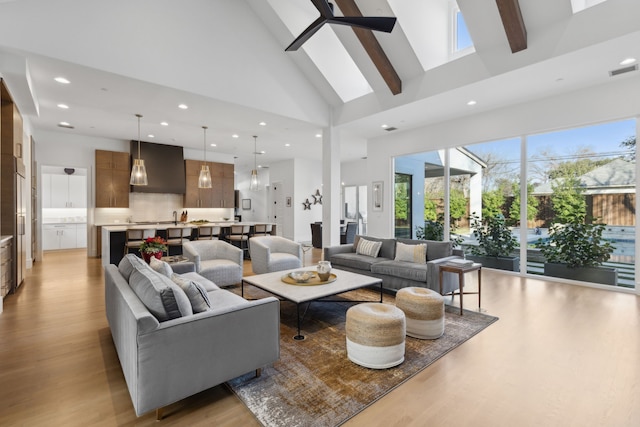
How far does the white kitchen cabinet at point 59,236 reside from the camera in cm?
887

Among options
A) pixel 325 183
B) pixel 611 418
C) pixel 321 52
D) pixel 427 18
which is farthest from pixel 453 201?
pixel 611 418

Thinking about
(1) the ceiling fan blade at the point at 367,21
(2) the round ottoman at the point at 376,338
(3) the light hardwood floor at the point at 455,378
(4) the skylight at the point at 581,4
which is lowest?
(3) the light hardwood floor at the point at 455,378

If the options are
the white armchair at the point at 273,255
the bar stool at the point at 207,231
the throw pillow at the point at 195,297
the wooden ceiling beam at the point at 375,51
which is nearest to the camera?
the throw pillow at the point at 195,297

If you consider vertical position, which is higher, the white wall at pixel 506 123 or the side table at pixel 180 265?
the white wall at pixel 506 123

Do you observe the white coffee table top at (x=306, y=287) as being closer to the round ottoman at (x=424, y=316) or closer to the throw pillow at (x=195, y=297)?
the round ottoman at (x=424, y=316)

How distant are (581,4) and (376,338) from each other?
4.66 m

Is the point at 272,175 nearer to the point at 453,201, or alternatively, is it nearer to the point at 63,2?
the point at 453,201

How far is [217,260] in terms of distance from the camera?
5.04 meters

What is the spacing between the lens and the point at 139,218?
8789 millimetres

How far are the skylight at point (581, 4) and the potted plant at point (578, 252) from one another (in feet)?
10.3

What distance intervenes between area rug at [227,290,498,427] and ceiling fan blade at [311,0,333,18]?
10.5 ft

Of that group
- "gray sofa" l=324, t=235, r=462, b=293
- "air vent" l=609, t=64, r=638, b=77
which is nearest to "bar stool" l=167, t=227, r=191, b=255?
"gray sofa" l=324, t=235, r=462, b=293

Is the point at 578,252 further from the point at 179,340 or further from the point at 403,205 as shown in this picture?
the point at 179,340

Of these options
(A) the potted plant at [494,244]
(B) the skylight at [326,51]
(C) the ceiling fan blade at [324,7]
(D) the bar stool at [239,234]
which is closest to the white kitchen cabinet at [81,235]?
(D) the bar stool at [239,234]
